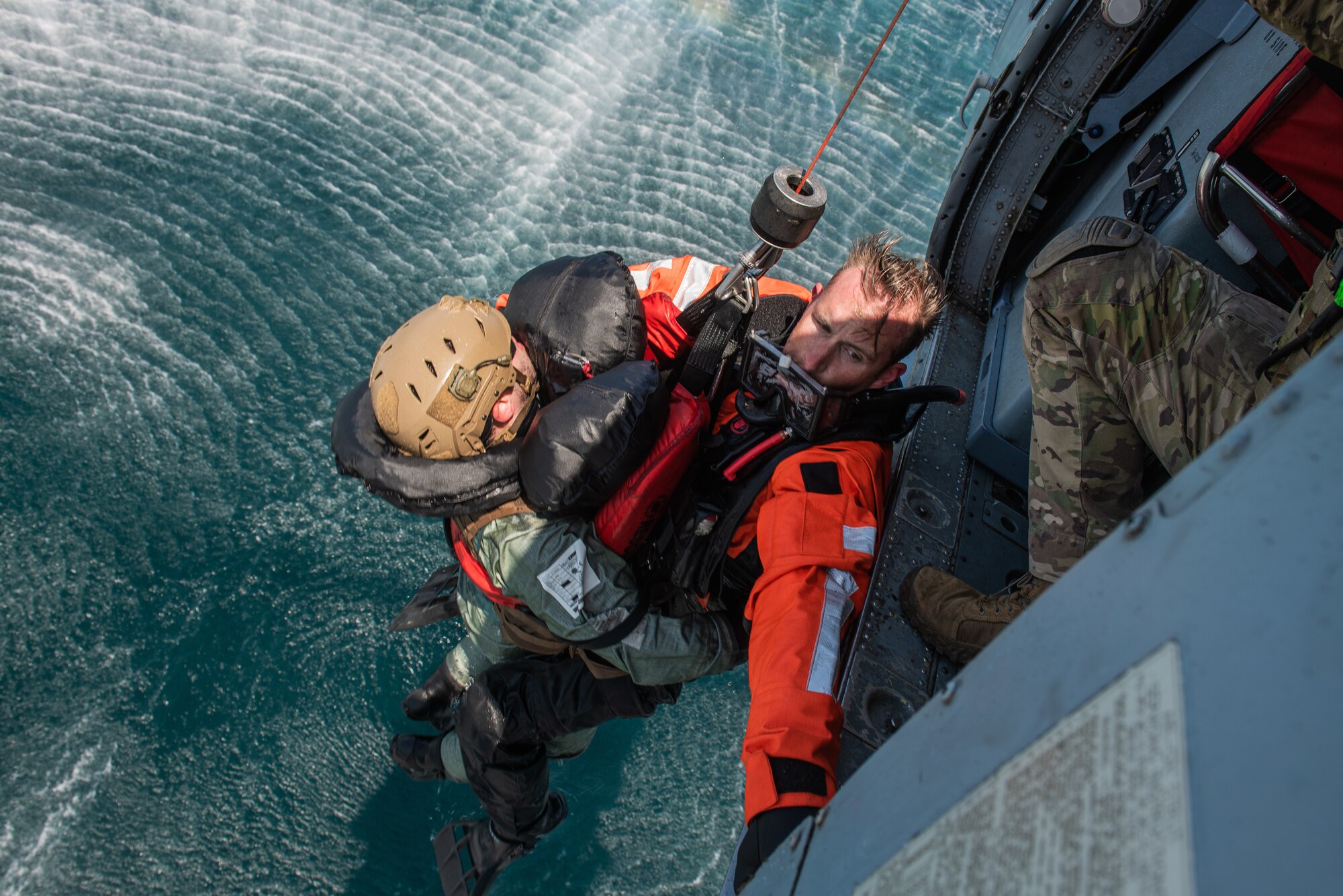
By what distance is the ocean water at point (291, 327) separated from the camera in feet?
9.51

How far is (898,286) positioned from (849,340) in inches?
8.3

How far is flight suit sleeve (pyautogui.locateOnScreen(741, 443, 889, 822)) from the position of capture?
1.54 m

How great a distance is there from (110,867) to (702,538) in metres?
2.34

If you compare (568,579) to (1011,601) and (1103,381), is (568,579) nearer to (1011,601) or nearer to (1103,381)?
(1011,601)

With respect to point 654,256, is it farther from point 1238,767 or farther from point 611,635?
point 1238,767

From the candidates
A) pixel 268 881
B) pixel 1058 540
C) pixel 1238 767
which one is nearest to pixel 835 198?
pixel 1058 540

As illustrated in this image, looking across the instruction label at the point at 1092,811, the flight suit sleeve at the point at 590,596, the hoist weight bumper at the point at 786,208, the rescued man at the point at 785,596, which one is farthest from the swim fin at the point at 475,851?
the instruction label at the point at 1092,811

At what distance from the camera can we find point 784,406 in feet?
7.43

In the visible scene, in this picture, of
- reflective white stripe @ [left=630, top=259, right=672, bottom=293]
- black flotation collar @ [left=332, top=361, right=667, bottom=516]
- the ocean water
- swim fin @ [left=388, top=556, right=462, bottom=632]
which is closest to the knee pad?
black flotation collar @ [left=332, top=361, right=667, bottom=516]

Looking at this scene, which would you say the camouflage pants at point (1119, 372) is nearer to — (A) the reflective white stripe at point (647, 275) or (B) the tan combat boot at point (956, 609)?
(B) the tan combat boot at point (956, 609)

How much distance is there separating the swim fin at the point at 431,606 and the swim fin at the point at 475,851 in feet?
2.54

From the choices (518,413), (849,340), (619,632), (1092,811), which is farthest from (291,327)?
(1092,811)

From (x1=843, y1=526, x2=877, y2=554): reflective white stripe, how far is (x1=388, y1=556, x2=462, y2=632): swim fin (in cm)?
148

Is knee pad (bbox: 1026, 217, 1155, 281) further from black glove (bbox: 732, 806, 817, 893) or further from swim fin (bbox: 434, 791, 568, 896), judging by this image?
swim fin (bbox: 434, 791, 568, 896)
